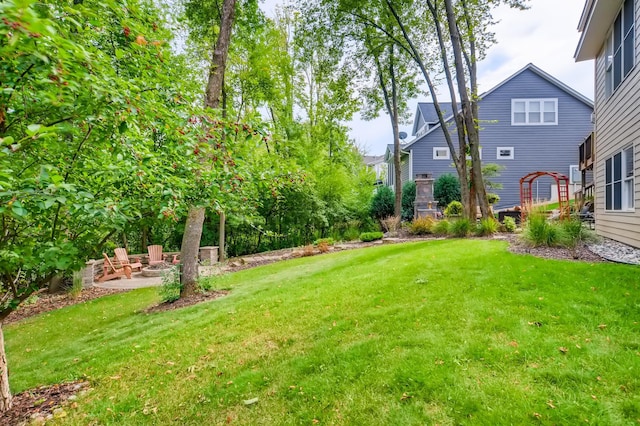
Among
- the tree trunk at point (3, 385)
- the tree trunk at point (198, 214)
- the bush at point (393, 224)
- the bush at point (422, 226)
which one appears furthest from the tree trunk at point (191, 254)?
the bush at point (393, 224)

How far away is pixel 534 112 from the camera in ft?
61.9

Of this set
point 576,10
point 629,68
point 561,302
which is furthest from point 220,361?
point 576,10

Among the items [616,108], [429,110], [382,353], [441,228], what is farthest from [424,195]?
[382,353]

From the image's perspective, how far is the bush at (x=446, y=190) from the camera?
17109 mm

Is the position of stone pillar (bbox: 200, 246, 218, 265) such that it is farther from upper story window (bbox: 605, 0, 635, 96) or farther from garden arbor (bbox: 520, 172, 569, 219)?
upper story window (bbox: 605, 0, 635, 96)

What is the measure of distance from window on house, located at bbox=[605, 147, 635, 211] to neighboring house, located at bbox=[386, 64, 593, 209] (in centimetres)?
1101

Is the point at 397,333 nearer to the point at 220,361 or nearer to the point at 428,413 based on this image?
the point at 428,413

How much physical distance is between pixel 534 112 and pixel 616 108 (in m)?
12.7

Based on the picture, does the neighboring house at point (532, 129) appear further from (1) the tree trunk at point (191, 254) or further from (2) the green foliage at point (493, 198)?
(1) the tree trunk at point (191, 254)

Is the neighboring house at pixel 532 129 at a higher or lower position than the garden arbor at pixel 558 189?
higher

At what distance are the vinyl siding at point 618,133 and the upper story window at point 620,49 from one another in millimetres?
247

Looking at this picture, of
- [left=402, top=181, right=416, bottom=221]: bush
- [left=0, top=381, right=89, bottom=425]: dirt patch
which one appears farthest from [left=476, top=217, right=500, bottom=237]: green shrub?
[left=0, top=381, right=89, bottom=425]: dirt patch

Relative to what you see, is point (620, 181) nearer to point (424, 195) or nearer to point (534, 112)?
point (424, 195)

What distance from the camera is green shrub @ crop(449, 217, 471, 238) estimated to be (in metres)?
9.95
